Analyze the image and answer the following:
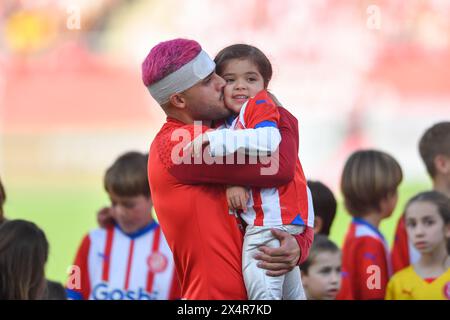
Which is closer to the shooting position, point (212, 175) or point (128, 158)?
point (212, 175)

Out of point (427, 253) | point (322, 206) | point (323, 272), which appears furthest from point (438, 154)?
point (323, 272)

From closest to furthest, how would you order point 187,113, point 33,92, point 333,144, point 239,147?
point 239,147 → point 187,113 → point 333,144 → point 33,92

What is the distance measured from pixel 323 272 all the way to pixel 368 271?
0.29 metres

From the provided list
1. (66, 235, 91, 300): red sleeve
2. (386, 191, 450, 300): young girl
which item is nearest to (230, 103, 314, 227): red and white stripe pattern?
(386, 191, 450, 300): young girl

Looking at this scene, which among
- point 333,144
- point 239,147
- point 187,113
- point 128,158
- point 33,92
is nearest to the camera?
point 239,147

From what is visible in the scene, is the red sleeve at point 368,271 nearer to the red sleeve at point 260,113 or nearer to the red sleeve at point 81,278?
the red sleeve at point 81,278

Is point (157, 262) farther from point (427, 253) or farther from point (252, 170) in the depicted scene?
point (252, 170)

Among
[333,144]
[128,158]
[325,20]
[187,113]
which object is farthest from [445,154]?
[325,20]

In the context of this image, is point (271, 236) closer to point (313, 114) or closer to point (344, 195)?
point (344, 195)

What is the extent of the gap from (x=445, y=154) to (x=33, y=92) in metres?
10.0

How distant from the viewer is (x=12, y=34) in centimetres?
1441

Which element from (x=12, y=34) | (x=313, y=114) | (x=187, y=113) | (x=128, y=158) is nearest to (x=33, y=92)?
(x=12, y=34)
